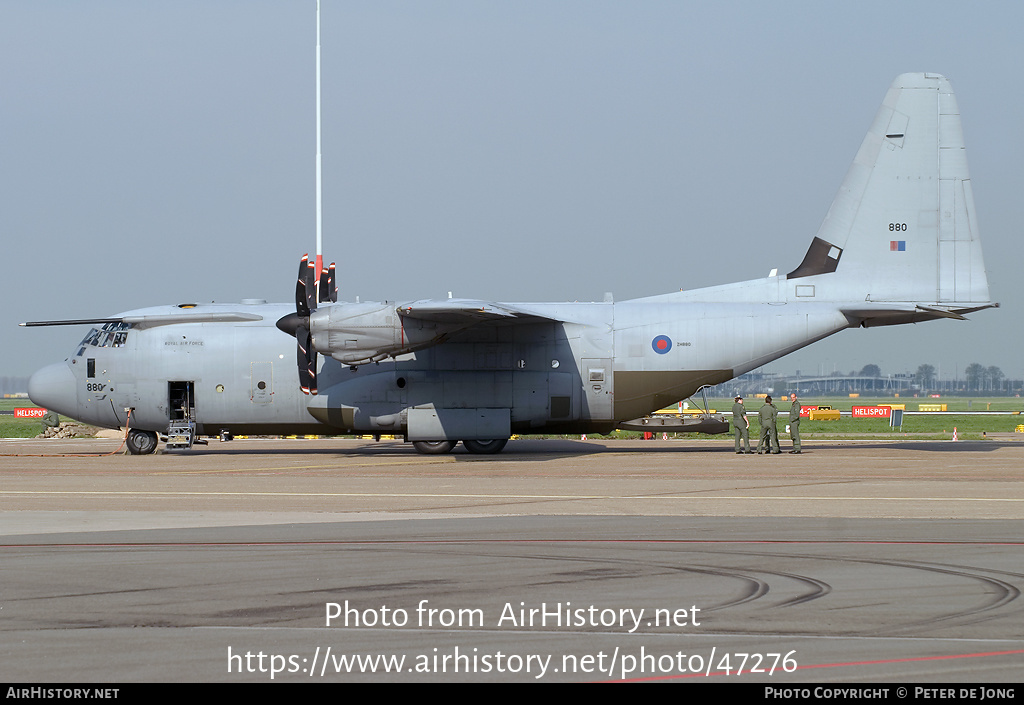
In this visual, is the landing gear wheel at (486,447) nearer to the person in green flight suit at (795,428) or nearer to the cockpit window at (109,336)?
the person in green flight suit at (795,428)

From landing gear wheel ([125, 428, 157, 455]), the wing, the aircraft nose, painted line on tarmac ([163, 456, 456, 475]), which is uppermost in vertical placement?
the wing

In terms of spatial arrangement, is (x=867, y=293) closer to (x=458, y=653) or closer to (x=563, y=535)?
(x=563, y=535)

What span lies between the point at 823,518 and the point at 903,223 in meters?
16.9

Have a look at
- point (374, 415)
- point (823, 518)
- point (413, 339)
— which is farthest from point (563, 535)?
point (374, 415)

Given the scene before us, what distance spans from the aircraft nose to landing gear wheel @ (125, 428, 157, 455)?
6.17 feet

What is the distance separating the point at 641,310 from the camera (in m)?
28.7

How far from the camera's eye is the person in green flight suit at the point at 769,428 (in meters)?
29.1

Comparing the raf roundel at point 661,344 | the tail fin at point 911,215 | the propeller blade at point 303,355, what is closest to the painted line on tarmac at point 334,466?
the propeller blade at point 303,355

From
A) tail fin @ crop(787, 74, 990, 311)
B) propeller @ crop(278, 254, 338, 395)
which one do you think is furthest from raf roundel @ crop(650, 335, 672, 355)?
propeller @ crop(278, 254, 338, 395)

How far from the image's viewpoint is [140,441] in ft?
97.1

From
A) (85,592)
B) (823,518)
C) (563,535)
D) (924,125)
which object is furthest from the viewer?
(924,125)

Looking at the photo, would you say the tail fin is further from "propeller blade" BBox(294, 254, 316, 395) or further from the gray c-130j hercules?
"propeller blade" BBox(294, 254, 316, 395)

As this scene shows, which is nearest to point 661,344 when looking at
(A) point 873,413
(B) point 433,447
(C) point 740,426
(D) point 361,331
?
(C) point 740,426

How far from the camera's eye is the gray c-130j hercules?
2794cm
